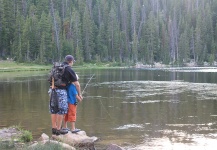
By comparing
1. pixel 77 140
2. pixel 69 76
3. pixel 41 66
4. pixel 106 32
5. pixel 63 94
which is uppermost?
pixel 106 32

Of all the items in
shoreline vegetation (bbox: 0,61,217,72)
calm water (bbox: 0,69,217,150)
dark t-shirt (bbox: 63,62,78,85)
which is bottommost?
calm water (bbox: 0,69,217,150)

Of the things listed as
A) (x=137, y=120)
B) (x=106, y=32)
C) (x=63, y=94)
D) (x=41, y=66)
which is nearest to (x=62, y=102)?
(x=63, y=94)

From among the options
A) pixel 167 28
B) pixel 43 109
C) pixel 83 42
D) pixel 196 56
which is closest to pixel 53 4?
pixel 83 42

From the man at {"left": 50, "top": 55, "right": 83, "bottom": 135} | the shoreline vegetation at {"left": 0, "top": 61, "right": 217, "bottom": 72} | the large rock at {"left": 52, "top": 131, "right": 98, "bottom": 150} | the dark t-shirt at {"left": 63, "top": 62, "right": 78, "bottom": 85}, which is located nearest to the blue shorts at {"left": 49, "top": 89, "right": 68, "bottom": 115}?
the man at {"left": 50, "top": 55, "right": 83, "bottom": 135}

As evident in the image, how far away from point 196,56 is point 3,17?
66815 millimetres

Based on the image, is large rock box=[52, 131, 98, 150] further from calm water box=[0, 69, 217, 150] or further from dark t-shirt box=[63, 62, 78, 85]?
dark t-shirt box=[63, 62, 78, 85]

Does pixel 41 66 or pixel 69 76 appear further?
pixel 41 66

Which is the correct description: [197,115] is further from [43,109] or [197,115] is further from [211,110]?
[43,109]

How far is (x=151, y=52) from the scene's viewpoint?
12062cm

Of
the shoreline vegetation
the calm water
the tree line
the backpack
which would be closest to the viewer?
the backpack

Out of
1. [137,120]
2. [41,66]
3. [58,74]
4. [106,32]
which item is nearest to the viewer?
[58,74]

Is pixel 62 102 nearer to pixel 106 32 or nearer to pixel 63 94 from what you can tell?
pixel 63 94

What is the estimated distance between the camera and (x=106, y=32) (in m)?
125

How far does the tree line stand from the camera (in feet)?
317
